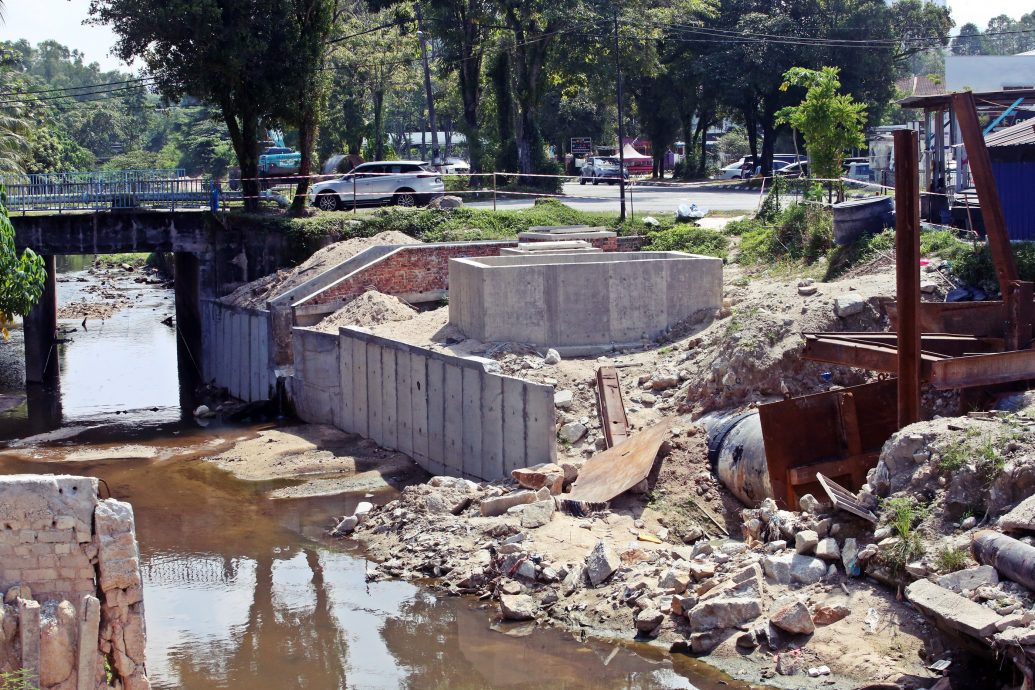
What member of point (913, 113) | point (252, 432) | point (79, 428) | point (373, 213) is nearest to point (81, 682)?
point (252, 432)

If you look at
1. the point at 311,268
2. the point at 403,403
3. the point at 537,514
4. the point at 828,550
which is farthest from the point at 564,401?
the point at 311,268

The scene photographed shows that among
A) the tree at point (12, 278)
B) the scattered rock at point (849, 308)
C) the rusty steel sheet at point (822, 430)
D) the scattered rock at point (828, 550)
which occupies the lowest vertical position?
the scattered rock at point (828, 550)

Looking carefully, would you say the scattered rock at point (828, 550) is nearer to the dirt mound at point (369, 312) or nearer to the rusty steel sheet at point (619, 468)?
the rusty steel sheet at point (619, 468)

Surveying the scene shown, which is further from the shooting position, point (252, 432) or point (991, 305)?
point (252, 432)

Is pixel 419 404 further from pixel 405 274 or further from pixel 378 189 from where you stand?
pixel 378 189

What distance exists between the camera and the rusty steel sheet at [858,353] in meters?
14.5

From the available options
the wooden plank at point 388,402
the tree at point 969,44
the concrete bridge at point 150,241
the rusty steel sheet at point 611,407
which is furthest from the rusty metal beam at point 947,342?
Result: the tree at point 969,44

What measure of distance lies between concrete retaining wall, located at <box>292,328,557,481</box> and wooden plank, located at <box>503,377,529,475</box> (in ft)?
0.05

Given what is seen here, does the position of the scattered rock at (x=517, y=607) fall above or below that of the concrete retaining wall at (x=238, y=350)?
below

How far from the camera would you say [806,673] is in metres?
12.0

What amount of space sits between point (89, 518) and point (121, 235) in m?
25.9

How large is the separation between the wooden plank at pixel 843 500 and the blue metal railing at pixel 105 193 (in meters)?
24.5

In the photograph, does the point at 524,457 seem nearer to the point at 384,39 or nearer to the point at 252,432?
the point at 252,432

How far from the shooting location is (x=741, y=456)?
16297mm
